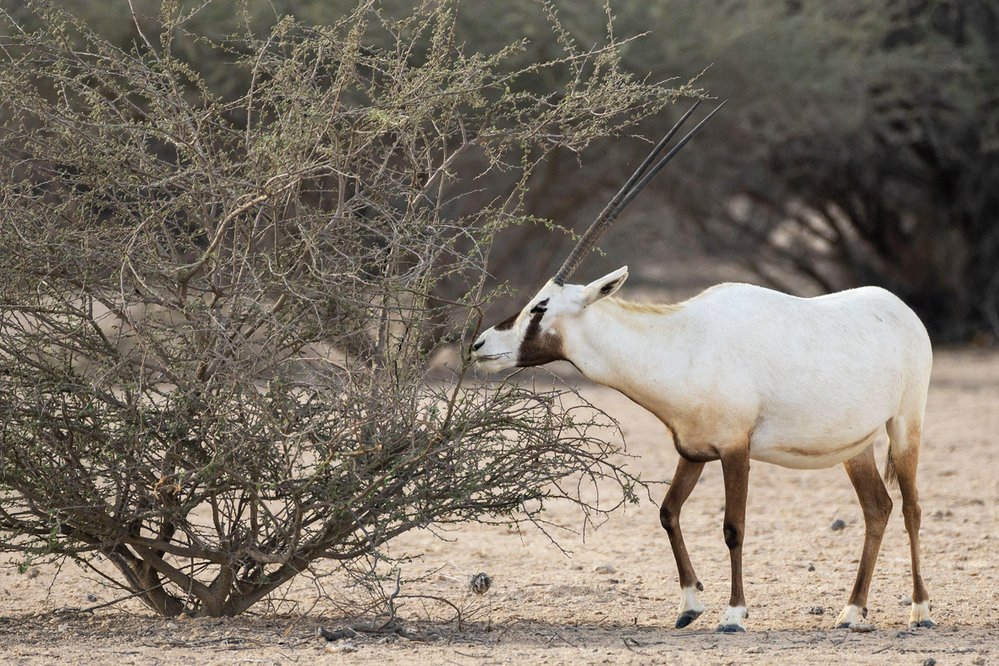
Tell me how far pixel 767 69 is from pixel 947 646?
10.9 meters

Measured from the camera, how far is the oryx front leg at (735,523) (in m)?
5.17

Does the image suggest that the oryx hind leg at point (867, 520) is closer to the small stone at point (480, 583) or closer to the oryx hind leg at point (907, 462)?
the oryx hind leg at point (907, 462)

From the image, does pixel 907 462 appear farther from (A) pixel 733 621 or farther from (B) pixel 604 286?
(B) pixel 604 286

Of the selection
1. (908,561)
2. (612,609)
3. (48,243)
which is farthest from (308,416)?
(908,561)

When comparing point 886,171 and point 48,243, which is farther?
point 886,171

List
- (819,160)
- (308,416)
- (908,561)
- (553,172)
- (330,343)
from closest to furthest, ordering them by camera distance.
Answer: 1. (308,416)
2. (330,343)
3. (908,561)
4. (553,172)
5. (819,160)

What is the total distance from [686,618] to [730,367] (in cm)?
99

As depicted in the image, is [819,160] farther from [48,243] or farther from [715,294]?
[48,243]

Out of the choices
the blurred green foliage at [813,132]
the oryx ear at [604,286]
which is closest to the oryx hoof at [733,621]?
the oryx ear at [604,286]

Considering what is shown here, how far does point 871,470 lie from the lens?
5.89 meters

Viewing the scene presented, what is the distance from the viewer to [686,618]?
5.36m

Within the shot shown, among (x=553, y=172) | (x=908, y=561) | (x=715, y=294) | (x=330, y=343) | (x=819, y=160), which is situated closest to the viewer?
(x=330, y=343)

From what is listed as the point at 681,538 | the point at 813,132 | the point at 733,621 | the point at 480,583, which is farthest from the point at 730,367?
the point at 813,132

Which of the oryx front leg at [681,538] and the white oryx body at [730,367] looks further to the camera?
the oryx front leg at [681,538]
